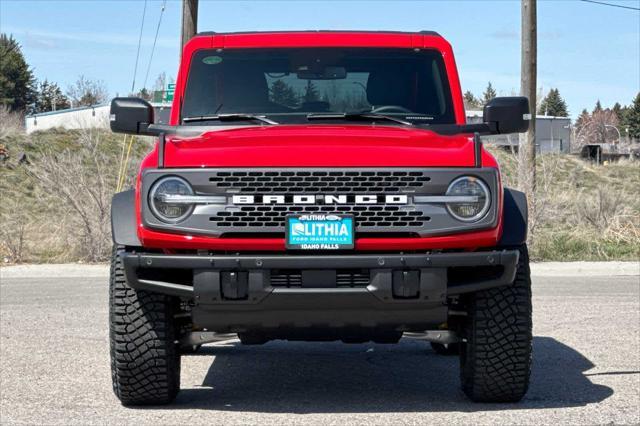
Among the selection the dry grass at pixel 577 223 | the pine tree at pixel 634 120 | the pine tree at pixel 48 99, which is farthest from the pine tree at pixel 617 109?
the dry grass at pixel 577 223

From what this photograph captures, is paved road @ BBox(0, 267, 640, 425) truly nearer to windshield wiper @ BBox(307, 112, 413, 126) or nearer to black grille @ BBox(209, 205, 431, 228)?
black grille @ BBox(209, 205, 431, 228)

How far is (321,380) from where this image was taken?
24.6 feet

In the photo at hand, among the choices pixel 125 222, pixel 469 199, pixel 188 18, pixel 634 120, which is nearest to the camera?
pixel 469 199

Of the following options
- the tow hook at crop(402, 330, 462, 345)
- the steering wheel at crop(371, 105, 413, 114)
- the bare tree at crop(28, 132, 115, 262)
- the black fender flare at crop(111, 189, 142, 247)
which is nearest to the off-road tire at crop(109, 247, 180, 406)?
the black fender flare at crop(111, 189, 142, 247)

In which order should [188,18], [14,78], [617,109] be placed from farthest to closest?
[617,109], [14,78], [188,18]

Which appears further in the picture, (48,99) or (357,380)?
(48,99)

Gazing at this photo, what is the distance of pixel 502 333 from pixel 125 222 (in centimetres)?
212

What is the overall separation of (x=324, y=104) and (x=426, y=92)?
2.22 feet

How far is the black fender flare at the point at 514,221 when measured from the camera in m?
6.01

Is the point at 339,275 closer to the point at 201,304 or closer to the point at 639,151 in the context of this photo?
the point at 201,304

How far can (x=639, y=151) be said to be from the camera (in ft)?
232

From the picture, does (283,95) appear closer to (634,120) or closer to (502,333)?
(502,333)

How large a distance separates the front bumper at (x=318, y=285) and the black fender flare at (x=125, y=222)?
11 cm

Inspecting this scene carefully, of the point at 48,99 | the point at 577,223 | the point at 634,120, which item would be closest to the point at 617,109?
the point at 634,120
